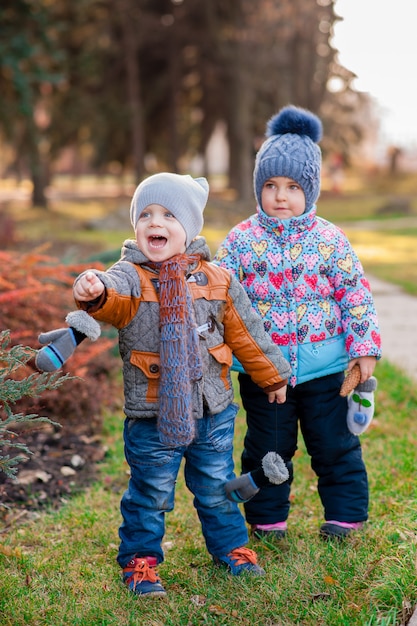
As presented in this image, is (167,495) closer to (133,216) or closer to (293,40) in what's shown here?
(133,216)

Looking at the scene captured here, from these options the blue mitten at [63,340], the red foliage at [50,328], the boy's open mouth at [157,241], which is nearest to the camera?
the blue mitten at [63,340]

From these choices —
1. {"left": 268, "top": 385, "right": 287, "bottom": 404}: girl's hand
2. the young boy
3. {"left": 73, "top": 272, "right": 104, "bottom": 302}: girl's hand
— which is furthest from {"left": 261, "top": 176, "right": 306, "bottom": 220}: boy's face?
{"left": 73, "top": 272, "right": 104, "bottom": 302}: girl's hand

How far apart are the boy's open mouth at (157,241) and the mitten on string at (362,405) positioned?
3.39 ft

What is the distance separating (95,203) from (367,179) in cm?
1399

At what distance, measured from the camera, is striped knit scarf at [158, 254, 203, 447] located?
Answer: 2674 mm

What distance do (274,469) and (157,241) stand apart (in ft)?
3.07

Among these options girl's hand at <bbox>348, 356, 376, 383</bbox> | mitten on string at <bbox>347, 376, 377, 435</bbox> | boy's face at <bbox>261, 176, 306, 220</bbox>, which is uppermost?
boy's face at <bbox>261, 176, 306, 220</bbox>

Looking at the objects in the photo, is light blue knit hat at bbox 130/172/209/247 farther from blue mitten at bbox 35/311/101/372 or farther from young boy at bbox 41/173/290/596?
blue mitten at bbox 35/311/101/372

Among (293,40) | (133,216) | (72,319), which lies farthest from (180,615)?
(293,40)

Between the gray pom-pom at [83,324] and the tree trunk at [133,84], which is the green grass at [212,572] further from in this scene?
the tree trunk at [133,84]

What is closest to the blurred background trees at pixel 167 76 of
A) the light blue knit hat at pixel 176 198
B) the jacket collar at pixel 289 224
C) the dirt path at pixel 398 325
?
the dirt path at pixel 398 325

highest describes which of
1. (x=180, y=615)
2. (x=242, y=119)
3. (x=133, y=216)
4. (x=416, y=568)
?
(x=242, y=119)

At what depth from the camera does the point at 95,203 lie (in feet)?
83.5

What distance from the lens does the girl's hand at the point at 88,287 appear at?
2.51 meters
